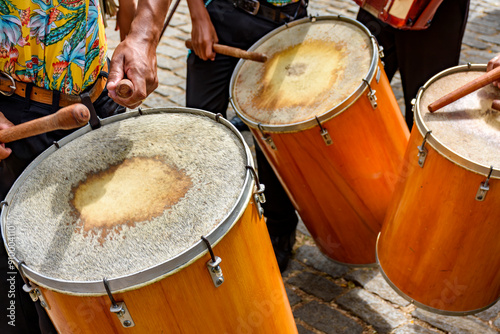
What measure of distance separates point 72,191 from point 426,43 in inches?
80.6

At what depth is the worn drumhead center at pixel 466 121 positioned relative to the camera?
1794 mm

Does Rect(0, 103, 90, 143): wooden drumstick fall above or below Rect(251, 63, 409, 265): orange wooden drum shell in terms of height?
above

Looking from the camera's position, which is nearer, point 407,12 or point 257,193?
point 257,193

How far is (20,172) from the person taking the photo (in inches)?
79.9

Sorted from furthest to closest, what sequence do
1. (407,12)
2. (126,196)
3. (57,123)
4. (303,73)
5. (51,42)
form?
(407,12) < (303,73) < (51,42) < (126,196) < (57,123)

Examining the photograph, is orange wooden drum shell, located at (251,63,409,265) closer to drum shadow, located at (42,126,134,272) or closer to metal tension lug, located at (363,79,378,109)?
metal tension lug, located at (363,79,378,109)

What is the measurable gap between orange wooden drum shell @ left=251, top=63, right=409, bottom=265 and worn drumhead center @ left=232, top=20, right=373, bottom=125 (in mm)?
81

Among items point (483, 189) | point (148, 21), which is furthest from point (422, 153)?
point (148, 21)

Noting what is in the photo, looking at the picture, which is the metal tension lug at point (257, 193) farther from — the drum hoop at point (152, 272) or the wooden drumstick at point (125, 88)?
the wooden drumstick at point (125, 88)

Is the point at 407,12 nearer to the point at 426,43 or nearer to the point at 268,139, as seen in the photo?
the point at 426,43

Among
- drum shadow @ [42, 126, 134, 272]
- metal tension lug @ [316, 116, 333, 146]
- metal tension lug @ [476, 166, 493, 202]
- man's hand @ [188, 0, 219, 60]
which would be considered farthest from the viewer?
man's hand @ [188, 0, 219, 60]

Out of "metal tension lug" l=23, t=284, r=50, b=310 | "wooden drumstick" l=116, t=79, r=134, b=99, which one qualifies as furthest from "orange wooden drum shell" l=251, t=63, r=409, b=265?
"metal tension lug" l=23, t=284, r=50, b=310

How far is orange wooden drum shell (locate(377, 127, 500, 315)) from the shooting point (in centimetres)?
184

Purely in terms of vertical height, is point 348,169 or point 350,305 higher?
point 348,169
